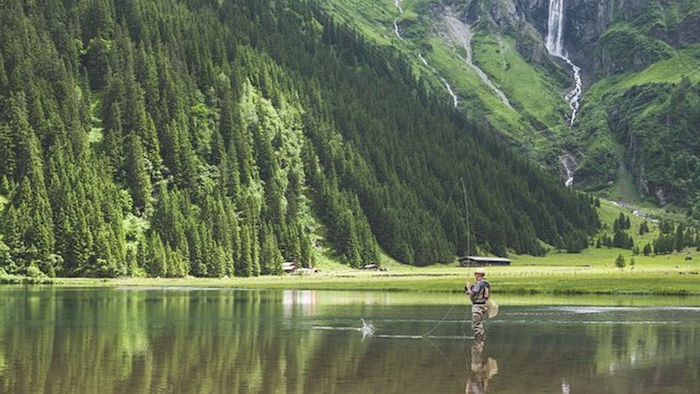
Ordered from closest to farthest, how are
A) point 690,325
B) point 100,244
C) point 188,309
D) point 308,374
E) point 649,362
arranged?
point 308,374, point 649,362, point 690,325, point 188,309, point 100,244

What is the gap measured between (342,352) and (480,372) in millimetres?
7687

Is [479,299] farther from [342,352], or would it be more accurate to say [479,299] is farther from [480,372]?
[480,372]

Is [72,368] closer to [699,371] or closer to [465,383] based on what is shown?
[465,383]

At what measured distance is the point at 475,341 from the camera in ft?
141

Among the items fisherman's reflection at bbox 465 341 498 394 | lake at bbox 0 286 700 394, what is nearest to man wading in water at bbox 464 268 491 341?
lake at bbox 0 286 700 394

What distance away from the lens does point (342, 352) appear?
37875mm

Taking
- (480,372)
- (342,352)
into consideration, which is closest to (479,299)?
(342,352)

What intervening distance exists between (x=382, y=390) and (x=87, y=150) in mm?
162155

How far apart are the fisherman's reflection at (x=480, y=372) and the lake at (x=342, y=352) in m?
0.06

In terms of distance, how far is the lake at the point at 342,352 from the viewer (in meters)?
29.2

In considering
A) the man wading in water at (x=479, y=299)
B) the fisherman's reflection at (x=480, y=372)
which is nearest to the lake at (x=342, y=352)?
the fisherman's reflection at (x=480, y=372)

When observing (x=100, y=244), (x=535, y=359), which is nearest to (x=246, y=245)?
(x=100, y=244)

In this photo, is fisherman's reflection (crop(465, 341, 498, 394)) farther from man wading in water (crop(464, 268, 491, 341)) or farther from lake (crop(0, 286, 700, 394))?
man wading in water (crop(464, 268, 491, 341))

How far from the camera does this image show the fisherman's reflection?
28.3 m
